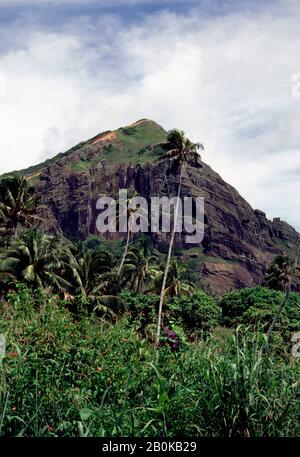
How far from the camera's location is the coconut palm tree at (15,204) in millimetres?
40562

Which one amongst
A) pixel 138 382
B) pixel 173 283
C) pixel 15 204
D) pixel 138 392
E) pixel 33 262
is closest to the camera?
pixel 138 392

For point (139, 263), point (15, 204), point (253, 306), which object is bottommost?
point (253, 306)

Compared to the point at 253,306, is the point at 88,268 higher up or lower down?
higher up

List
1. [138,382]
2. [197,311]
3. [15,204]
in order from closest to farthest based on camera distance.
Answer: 1. [138,382]
2. [15,204]
3. [197,311]

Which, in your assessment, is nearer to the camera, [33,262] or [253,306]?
[33,262]

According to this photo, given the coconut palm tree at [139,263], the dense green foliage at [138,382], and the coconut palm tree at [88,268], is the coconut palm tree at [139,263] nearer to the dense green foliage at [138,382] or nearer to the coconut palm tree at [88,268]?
the coconut palm tree at [88,268]

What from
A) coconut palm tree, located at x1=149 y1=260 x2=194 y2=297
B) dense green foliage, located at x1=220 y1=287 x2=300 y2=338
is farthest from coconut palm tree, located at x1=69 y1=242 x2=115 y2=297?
dense green foliage, located at x1=220 y1=287 x2=300 y2=338

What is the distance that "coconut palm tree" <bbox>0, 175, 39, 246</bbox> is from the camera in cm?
4056

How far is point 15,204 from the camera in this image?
133 ft

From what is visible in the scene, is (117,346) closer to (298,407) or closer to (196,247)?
(298,407)

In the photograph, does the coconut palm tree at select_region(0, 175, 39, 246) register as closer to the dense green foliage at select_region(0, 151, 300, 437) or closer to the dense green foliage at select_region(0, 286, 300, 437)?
the dense green foliage at select_region(0, 151, 300, 437)

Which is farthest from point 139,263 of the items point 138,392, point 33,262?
point 138,392
